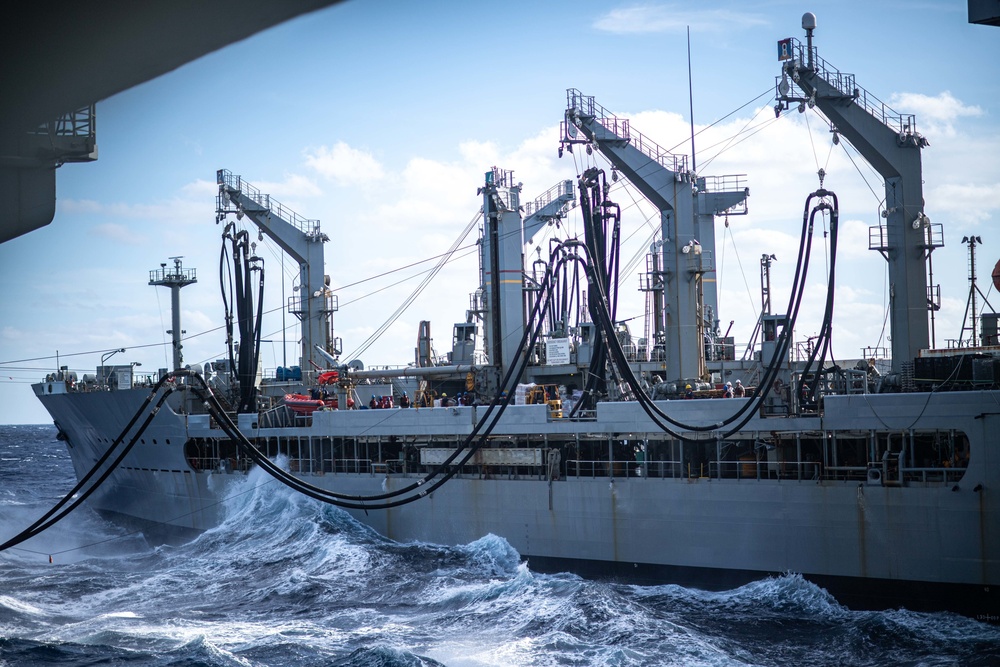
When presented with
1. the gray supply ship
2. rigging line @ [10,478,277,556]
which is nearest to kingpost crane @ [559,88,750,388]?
the gray supply ship

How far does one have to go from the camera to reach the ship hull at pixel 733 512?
18719mm

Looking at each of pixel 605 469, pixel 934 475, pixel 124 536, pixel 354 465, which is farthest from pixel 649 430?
pixel 124 536

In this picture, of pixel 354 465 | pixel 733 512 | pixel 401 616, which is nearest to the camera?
pixel 401 616

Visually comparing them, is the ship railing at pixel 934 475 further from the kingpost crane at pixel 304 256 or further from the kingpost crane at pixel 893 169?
the kingpost crane at pixel 304 256

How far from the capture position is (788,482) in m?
20.7

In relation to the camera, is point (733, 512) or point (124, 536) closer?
point (733, 512)

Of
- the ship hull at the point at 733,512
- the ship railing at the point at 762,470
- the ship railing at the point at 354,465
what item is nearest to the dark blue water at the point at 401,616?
the ship hull at the point at 733,512

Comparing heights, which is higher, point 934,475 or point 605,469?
point 934,475

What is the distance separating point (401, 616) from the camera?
20.1 metres

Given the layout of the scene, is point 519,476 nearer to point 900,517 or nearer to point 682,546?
point 682,546

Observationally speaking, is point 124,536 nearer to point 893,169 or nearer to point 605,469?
point 605,469

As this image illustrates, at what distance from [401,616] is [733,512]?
821 cm

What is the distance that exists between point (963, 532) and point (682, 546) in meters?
6.29

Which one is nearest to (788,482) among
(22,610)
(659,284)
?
(659,284)
